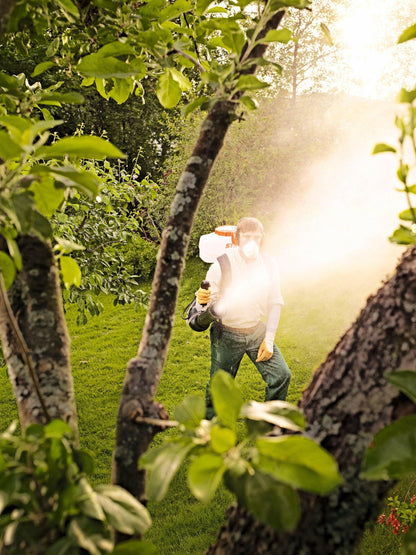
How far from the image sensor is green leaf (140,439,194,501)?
0.70 meters

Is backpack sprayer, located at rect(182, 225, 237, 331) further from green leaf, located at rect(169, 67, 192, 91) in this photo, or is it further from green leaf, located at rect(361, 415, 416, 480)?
green leaf, located at rect(361, 415, 416, 480)

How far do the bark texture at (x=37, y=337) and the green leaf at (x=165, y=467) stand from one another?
1.38 ft

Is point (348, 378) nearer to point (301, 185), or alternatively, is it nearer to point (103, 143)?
point (103, 143)

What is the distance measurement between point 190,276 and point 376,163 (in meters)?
6.08

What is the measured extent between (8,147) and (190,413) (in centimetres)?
59

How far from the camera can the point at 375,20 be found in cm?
1205

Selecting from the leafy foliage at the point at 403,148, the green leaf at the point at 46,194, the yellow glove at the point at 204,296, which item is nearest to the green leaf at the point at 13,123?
the green leaf at the point at 46,194

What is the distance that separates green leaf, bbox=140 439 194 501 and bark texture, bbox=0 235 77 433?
42 centimetres

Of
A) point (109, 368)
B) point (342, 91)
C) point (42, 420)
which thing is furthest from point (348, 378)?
point (342, 91)

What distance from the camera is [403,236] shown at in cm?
88

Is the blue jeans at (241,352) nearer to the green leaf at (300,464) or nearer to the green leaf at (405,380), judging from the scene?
the green leaf at (405,380)

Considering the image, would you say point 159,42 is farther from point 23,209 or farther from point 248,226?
point 248,226

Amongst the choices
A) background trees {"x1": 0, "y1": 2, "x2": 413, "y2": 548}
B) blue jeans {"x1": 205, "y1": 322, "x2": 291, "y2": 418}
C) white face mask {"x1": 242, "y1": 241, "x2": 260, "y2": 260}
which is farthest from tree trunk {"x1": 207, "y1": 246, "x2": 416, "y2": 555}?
blue jeans {"x1": 205, "y1": 322, "x2": 291, "y2": 418}

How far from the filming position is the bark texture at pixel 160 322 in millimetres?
1065
